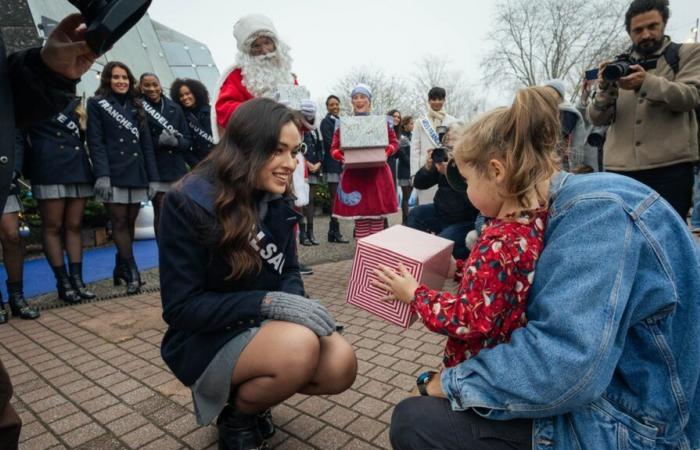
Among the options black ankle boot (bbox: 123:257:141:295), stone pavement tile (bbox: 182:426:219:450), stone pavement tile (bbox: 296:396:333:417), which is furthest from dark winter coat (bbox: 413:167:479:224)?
black ankle boot (bbox: 123:257:141:295)

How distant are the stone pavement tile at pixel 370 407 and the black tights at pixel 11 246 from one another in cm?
317

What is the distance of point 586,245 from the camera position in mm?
1029

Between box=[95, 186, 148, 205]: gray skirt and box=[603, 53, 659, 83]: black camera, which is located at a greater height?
box=[603, 53, 659, 83]: black camera

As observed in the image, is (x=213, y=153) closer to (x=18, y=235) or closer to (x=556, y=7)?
(x=18, y=235)

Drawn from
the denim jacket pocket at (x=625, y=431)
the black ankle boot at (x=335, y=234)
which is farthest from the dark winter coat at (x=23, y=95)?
the black ankle boot at (x=335, y=234)

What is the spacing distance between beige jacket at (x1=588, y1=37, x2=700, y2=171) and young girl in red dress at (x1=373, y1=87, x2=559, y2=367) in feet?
6.58

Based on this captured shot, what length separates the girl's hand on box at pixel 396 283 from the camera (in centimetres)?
142

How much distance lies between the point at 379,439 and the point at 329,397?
47cm

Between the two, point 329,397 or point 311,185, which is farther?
point 311,185

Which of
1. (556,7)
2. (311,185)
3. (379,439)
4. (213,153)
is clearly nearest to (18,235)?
(213,153)

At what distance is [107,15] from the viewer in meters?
1.09

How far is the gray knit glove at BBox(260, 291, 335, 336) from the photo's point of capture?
5.74ft

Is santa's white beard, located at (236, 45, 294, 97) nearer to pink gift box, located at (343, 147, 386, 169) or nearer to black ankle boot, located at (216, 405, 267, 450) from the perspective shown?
pink gift box, located at (343, 147, 386, 169)

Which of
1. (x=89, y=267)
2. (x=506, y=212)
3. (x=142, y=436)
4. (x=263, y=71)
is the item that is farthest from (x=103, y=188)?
(x=506, y=212)
